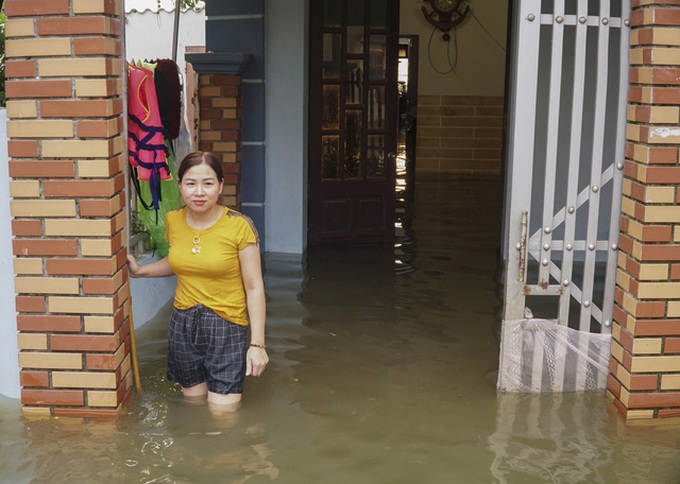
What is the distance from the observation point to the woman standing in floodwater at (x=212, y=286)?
4.09 m

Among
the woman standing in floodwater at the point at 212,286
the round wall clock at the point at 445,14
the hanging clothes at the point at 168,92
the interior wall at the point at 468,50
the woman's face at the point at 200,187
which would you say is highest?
the round wall clock at the point at 445,14

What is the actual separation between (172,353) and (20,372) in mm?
694

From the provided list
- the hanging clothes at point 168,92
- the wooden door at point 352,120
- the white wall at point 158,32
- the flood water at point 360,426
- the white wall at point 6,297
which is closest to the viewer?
the flood water at point 360,426

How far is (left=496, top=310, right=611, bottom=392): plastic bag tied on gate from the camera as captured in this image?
180 inches

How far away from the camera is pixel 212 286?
418 cm

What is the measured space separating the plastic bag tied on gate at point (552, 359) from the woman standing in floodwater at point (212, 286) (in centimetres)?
130

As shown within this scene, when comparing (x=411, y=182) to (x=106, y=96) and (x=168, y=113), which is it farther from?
(x=106, y=96)

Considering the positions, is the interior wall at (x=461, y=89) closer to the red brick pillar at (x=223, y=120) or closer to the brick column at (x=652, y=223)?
the red brick pillar at (x=223, y=120)

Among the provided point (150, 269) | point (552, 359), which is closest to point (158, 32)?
point (150, 269)

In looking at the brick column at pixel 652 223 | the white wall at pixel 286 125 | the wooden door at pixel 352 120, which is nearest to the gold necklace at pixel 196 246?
the brick column at pixel 652 223

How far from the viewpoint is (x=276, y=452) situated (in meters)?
3.86

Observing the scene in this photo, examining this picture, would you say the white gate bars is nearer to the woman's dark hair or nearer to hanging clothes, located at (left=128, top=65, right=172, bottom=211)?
the woman's dark hair

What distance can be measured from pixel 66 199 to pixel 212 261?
2.31 ft

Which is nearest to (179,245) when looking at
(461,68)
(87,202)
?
(87,202)
